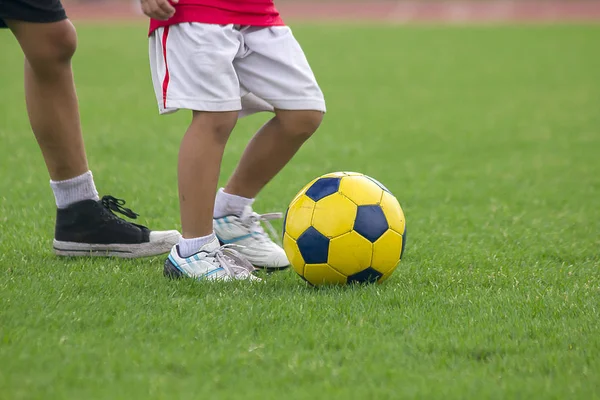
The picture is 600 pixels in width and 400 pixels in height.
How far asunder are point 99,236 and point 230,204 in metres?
0.61

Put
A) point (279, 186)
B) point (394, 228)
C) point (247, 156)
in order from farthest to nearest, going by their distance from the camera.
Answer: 1. point (279, 186)
2. point (247, 156)
3. point (394, 228)

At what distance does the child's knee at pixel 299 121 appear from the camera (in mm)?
3756

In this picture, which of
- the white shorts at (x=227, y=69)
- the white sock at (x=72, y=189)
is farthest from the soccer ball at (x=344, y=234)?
the white sock at (x=72, y=189)

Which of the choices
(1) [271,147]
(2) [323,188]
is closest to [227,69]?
(1) [271,147]

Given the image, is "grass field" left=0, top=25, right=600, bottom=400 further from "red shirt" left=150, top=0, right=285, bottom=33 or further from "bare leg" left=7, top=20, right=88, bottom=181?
"red shirt" left=150, top=0, right=285, bottom=33

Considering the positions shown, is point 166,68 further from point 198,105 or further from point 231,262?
point 231,262

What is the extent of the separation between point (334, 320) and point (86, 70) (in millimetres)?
10914

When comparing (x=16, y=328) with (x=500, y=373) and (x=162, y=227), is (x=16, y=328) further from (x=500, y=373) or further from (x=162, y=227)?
(x=162, y=227)

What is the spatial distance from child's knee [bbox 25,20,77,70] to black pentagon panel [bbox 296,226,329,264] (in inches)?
51.5

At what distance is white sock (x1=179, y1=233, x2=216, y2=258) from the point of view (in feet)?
11.7

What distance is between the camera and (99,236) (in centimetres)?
400

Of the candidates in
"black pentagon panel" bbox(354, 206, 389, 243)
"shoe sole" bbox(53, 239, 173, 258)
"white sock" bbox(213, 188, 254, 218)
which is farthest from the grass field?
"white sock" bbox(213, 188, 254, 218)

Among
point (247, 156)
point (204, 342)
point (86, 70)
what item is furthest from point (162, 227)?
point (86, 70)

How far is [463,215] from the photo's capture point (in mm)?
5121
